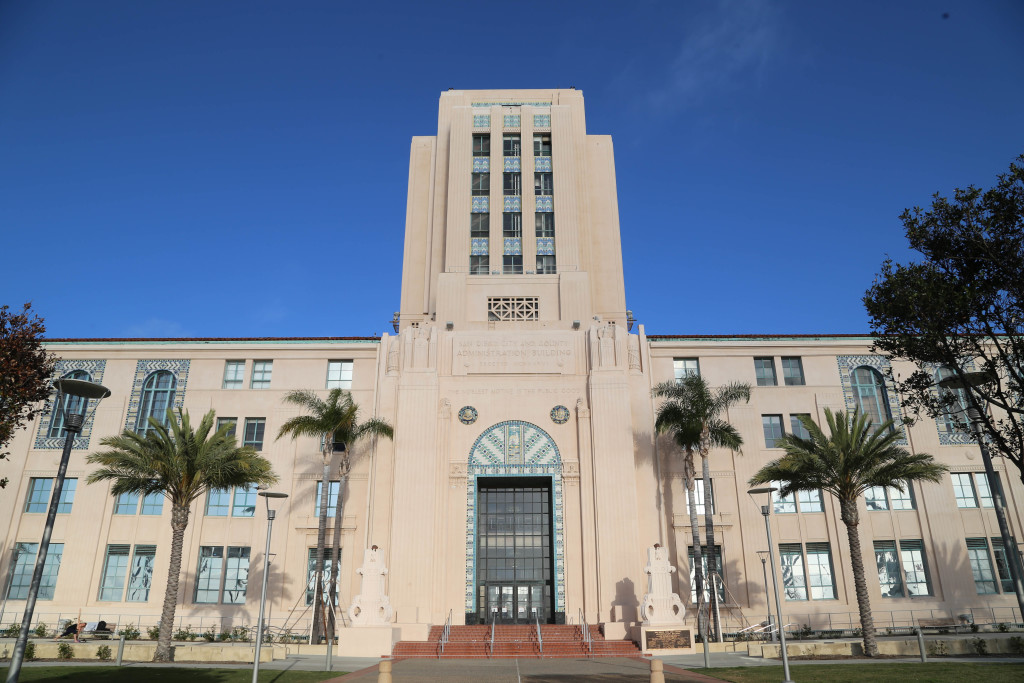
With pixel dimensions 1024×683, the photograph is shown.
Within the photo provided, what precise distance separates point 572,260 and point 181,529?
23.5m

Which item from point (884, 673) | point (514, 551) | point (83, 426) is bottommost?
point (884, 673)

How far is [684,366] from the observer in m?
36.6

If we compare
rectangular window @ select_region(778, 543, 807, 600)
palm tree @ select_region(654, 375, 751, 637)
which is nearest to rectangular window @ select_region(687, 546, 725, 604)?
palm tree @ select_region(654, 375, 751, 637)

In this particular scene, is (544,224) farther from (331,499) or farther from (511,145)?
(331,499)

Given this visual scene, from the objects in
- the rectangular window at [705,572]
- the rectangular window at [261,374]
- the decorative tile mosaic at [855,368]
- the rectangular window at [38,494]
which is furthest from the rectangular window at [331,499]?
the decorative tile mosaic at [855,368]

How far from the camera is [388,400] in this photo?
3306 centimetres

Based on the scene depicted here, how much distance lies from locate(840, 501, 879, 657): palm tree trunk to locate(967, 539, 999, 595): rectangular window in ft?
38.4

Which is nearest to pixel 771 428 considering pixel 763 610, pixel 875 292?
pixel 763 610

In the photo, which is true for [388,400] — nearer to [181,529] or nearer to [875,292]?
[181,529]

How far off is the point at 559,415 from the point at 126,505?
2171cm

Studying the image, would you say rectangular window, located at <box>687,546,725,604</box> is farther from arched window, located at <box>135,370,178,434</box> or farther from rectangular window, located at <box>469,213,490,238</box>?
arched window, located at <box>135,370,178,434</box>

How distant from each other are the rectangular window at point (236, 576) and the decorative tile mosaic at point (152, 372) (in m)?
8.37

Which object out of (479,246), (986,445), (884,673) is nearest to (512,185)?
(479,246)

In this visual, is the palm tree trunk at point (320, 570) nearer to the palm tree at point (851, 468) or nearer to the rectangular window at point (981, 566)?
the palm tree at point (851, 468)
